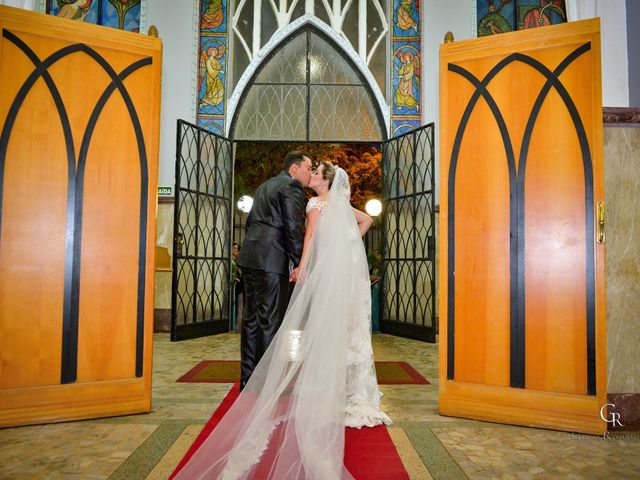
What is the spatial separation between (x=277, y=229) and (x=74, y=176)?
1.42m

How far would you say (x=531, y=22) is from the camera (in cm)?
696

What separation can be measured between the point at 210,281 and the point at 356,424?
433 centimetres

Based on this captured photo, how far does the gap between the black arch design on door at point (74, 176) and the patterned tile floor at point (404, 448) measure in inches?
16.0

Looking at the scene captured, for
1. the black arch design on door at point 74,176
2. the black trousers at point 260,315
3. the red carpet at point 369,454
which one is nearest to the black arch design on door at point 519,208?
the red carpet at point 369,454

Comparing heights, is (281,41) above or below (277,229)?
above

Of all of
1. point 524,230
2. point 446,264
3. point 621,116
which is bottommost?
point 446,264

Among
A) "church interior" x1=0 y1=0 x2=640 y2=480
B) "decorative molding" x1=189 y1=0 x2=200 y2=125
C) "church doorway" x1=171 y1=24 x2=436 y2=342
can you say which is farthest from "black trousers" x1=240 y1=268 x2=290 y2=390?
"decorative molding" x1=189 y1=0 x2=200 y2=125

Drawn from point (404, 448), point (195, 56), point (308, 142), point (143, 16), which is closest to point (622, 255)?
point (404, 448)

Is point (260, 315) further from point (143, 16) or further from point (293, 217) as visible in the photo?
point (143, 16)

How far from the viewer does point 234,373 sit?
4.27 m

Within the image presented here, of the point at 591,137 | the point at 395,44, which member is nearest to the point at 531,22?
the point at 395,44

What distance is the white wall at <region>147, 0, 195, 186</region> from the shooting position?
264 inches

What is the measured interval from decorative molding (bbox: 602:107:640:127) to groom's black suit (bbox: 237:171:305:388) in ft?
6.83

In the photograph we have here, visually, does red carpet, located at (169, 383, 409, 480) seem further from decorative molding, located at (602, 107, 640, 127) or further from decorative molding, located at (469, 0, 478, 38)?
decorative molding, located at (469, 0, 478, 38)
